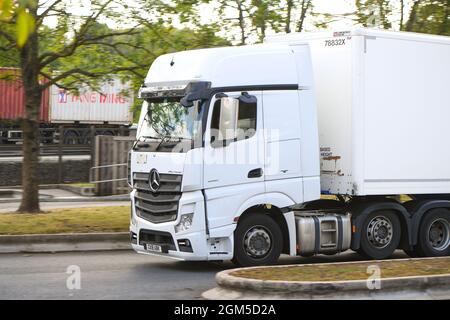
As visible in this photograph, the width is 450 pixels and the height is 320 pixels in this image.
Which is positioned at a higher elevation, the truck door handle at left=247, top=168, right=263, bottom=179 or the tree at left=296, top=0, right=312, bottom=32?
the tree at left=296, top=0, right=312, bottom=32

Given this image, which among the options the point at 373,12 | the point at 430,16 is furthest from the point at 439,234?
the point at 430,16

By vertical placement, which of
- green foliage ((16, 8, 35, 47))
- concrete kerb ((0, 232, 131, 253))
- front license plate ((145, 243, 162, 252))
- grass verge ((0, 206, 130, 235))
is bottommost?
concrete kerb ((0, 232, 131, 253))

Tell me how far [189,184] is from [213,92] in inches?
54.6

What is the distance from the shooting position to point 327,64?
1243 cm

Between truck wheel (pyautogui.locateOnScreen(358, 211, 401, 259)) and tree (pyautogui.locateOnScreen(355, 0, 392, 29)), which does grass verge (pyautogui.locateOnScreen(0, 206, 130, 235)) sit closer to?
truck wheel (pyautogui.locateOnScreen(358, 211, 401, 259))

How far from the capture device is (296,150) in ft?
38.2

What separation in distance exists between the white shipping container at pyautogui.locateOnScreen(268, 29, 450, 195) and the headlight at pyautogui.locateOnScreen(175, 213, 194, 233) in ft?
8.79

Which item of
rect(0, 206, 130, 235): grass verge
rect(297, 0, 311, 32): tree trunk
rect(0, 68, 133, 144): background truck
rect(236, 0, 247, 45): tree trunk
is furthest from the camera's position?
rect(0, 68, 133, 144): background truck

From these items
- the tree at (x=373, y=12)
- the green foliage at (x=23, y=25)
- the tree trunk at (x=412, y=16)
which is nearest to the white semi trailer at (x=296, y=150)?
the tree at (x=373, y=12)

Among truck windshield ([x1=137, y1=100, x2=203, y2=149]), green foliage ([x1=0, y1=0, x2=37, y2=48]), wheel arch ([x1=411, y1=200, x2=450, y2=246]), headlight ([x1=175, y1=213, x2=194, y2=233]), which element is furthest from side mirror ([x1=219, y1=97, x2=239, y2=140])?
green foliage ([x1=0, y1=0, x2=37, y2=48])

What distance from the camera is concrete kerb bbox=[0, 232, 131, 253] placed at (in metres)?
13.4

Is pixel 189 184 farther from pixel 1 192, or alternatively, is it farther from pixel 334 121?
pixel 1 192
